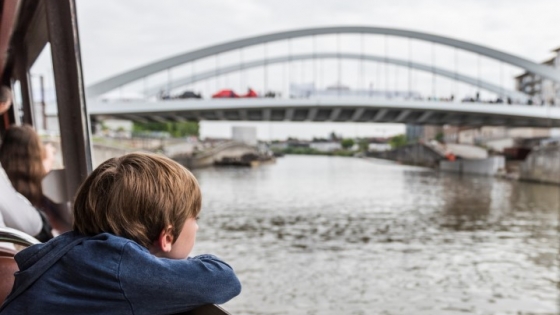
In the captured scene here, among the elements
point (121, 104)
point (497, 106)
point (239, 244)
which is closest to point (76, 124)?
point (239, 244)

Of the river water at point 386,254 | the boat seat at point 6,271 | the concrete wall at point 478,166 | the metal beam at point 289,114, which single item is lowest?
the concrete wall at point 478,166

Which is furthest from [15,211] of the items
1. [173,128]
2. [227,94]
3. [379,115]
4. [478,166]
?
[173,128]

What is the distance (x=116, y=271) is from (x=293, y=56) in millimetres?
38060

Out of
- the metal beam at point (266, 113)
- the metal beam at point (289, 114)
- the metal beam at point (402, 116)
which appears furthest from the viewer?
the metal beam at point (402, 116)

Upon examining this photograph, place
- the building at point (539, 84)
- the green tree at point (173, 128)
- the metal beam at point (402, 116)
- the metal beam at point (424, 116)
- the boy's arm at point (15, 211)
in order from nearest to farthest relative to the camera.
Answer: the boy's arm at point (15, 211)
the metal beam at point (402, 116)
the metal beam at point (424, 116)
the green tree at point (173, 128)
the building at point (539, 84)

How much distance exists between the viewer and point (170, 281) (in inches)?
43.2

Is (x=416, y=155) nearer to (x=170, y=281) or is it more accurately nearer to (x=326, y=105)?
(x=326, y=105)

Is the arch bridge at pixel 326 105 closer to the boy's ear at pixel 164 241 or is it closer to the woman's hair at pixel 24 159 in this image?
the woman's hair at pixel 24 159

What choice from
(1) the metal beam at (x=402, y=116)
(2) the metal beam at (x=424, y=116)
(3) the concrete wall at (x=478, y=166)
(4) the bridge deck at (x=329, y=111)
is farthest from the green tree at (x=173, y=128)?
(2) the metal beam at (x=424, y=116)

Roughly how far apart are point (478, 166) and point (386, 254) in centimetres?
3752

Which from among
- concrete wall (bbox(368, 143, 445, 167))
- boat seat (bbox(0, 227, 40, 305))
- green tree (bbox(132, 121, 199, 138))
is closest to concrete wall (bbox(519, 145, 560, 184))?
concrete wall (bbox(368, 143, 445, 167))

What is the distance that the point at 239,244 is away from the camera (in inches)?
476

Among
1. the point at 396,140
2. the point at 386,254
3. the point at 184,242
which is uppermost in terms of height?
the point at 184,242

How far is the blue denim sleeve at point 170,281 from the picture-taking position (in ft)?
3.50
